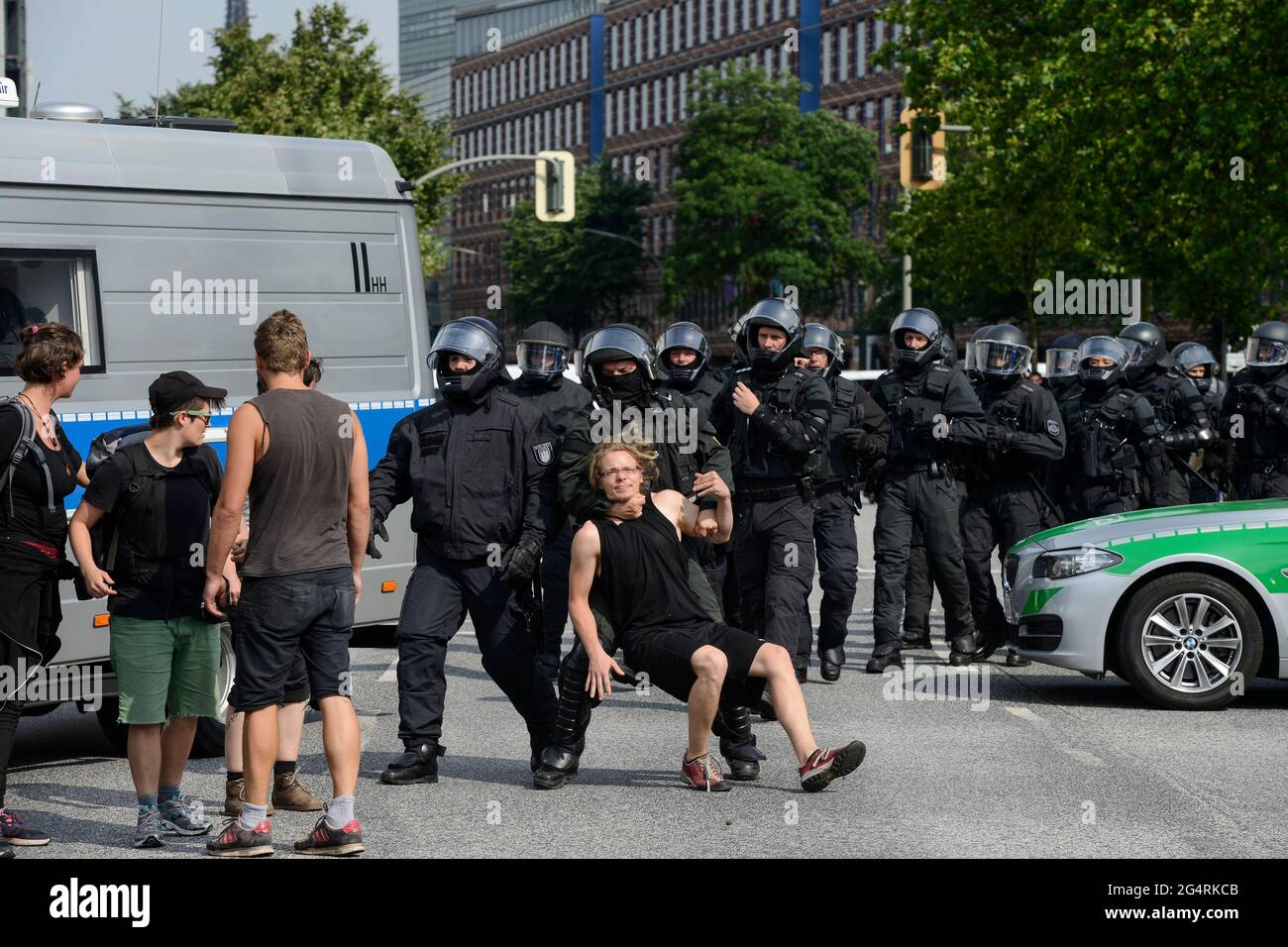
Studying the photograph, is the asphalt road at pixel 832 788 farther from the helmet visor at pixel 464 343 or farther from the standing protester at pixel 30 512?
the helmet visor at pixel 464 343

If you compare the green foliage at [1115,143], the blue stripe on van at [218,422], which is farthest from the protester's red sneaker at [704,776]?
the green foliage at [1115,143]

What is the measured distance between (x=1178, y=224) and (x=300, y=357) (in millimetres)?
27531

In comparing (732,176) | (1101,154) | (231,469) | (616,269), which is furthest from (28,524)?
(616,269)

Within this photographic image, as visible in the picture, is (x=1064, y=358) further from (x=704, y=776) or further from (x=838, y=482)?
(x=704, y=776)

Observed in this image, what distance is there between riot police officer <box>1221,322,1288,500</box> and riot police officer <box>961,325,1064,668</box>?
1.94 meters

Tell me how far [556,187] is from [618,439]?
66.2 feet

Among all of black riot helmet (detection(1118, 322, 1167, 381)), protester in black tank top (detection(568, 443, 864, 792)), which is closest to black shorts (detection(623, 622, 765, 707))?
protester in black tank top (detection(568, 443, 864, 792))

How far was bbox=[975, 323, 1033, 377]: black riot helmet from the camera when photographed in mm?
13133

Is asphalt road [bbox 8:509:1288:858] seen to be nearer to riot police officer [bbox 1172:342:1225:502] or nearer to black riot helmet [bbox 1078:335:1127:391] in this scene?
black riot helmet [bbox 1078:335:1127:391]

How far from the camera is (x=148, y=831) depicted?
723cm

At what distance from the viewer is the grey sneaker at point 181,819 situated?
7.45 m

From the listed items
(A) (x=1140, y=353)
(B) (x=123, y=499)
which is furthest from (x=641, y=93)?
(B) (x=123, y=499)
